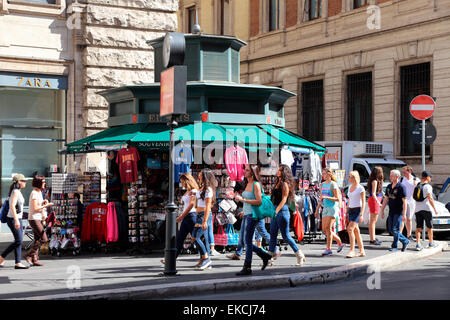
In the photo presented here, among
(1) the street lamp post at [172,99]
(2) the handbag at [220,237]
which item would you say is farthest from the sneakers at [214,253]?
(1) the street lamp post at [172,99]

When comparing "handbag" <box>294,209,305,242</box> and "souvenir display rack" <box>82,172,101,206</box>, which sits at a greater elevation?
"souvenir display rack" <box>82,172,101,206</box>

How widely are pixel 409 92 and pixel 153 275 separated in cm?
2006

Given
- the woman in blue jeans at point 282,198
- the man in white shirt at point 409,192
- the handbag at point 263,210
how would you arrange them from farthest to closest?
the man in white shirt at point 409,192 < the woman in blue jeans at point 282,198 < the handbag at point 263,210

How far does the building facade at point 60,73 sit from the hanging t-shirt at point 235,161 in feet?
14.2

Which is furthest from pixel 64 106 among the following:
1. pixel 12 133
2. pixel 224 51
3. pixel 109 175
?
pixel 224 51

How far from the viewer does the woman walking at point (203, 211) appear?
11703mm

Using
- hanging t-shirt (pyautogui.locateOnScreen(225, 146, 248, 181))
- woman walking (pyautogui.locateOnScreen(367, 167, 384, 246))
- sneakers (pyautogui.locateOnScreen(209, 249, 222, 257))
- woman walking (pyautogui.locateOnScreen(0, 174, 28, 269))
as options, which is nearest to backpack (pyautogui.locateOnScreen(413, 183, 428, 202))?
woman walking (pyautogui.locateOnScreen(367, 167, 384, 246))

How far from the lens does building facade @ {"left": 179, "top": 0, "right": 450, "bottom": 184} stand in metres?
27.2

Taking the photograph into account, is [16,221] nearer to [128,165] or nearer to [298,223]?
[128,165]

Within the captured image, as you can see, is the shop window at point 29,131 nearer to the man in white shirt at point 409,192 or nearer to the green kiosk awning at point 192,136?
the green kiosk awning at point 192,136

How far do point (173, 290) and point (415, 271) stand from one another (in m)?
4.66

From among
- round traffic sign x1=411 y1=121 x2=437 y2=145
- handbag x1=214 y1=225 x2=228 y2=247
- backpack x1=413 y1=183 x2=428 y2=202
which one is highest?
round traffic sign x1=411 y1=121 x2=437 y2=145

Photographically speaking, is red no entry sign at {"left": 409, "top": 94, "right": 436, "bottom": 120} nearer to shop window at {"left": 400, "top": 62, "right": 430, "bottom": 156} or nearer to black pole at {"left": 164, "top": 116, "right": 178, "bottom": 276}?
black pole at {"left": 164, "top": 116, "right": 178, "bottom": 276}

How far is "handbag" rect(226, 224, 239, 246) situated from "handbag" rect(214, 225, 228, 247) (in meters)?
0.10
